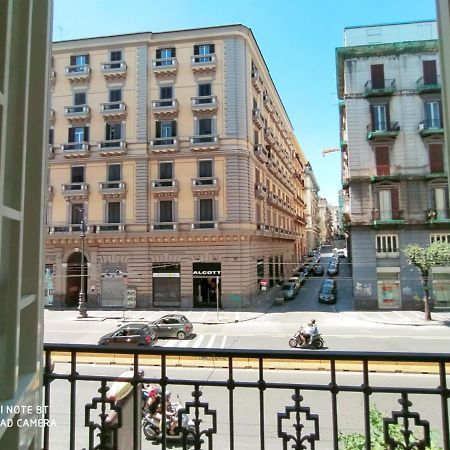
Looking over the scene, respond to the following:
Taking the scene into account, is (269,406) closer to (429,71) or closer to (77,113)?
(77,113)

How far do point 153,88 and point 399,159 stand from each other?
50.8 ft

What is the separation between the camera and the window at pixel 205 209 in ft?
74.6

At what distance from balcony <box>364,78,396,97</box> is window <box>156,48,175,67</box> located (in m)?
12.0

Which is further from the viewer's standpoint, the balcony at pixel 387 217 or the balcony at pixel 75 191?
the balcony at pixel 75 191

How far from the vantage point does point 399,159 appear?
71.8ft

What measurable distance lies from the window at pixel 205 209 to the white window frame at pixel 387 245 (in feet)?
32.0

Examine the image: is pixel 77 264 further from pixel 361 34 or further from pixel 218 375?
pixel 361 34

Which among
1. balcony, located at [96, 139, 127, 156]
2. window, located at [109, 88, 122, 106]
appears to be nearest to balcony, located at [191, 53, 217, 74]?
window, located at [109, 88, 122, 106]

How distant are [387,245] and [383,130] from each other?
22.0ft

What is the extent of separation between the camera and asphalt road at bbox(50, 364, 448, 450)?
6641mm

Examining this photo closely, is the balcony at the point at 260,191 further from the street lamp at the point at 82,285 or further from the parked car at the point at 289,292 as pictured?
the street lamp at the point at 82,285

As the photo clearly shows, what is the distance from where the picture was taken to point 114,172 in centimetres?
2353

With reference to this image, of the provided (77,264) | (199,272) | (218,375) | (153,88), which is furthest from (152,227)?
(218,375)

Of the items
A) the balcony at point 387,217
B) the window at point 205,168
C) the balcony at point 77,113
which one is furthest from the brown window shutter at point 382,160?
the balcony at point 77,113
